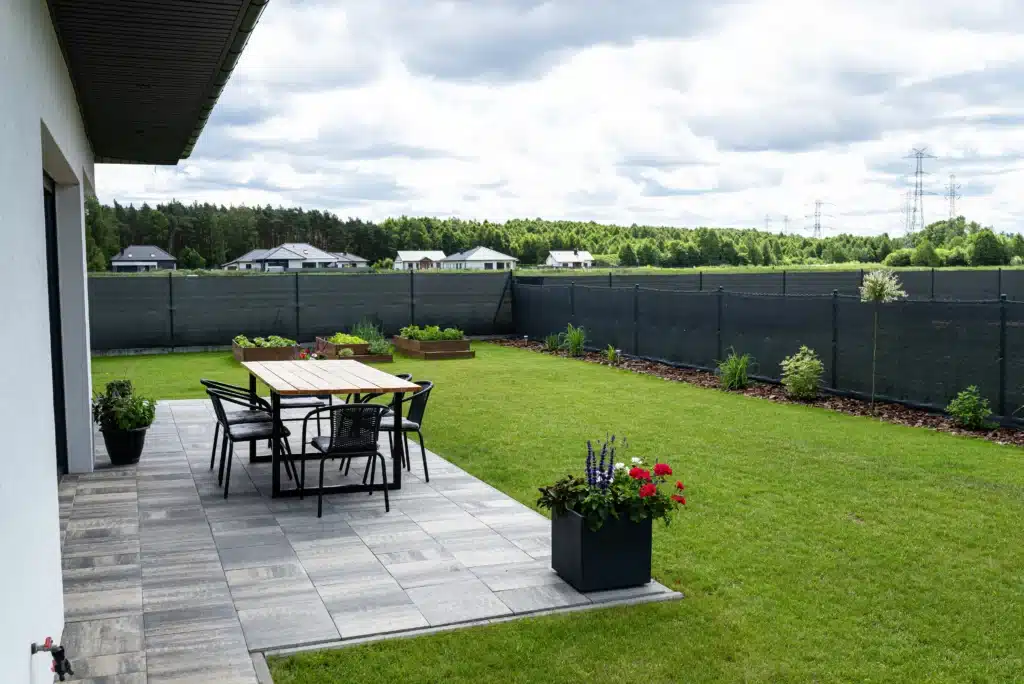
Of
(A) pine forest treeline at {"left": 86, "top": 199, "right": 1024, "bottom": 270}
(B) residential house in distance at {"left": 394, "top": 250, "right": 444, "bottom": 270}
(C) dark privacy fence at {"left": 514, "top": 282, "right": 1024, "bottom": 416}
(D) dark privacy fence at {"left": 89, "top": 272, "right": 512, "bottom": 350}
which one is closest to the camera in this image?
(C) dark privacy fence at {"left": 514, "top": 282, "right": 1024, "bottom": 416}

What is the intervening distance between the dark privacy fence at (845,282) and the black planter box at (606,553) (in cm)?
1925

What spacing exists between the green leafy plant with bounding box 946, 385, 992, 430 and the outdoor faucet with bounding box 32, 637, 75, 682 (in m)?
9.14

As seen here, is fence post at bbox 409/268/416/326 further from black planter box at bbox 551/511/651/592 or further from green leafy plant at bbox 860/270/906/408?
black planter box at bbox 551/511/651/592

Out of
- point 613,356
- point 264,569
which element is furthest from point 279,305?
point 264,569

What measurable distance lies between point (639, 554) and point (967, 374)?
279 inches

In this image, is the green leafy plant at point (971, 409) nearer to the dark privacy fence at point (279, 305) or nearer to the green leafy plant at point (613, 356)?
the green leafy plant at point (613, 356)

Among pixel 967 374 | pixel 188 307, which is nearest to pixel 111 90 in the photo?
pixel 967 374

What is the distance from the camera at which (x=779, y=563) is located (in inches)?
209

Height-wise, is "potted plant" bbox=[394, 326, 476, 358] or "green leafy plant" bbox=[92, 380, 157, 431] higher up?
"green leafy plant" bbox=[92, 380, 157, 431]

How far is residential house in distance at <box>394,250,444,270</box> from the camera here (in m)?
109

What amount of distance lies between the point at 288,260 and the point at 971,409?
80.6 metres

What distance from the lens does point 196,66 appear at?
→ 575 centimetres

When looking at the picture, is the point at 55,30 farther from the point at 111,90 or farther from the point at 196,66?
the point at 111,90

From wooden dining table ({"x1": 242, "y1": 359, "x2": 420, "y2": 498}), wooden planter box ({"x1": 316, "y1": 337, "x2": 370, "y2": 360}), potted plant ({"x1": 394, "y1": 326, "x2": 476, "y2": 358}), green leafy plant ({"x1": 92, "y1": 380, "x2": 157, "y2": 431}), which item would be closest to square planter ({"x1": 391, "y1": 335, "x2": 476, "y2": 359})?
potted plant ({"x1": 394, "y1": 326, "x2": 476, "y2": 358})
